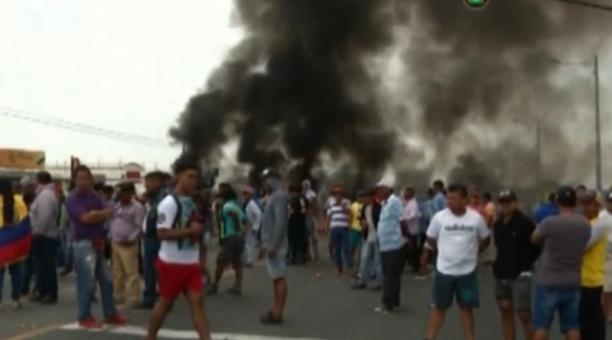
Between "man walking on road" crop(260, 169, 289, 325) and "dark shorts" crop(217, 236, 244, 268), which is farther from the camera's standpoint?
"dark shorts" crop(217, 236, 244, 268)

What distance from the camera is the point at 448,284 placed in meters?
7.95

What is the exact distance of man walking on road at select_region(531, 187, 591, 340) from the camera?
724 cm

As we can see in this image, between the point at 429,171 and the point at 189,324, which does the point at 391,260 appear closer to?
the point at 189,324

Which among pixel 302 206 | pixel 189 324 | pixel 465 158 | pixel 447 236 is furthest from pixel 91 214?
pixel 465 158

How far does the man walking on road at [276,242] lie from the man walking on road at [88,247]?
1.58 metres

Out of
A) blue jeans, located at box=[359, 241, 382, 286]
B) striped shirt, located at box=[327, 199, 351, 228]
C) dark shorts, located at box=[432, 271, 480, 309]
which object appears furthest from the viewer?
striped shirt, located at box=[327, 199, 351, 228]

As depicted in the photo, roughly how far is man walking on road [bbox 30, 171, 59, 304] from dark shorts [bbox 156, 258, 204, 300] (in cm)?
436

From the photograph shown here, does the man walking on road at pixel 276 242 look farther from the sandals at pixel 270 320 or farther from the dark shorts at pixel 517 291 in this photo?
the dark shorts at pixel 517 291

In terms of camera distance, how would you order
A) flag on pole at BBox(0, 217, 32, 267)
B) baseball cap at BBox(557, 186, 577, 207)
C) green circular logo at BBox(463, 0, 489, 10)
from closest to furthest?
baseball cap at BBox(557, 186, 577, 207) < flag on pole at BBox(0, 217, 32, 267) < green circular logo at BBox(463, 0, 489, 10)

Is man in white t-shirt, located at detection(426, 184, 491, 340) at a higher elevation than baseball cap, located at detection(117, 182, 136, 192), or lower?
lower

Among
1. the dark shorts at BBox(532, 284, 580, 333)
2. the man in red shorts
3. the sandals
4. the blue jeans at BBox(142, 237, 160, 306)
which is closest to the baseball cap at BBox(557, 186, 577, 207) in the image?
the dark shorts at BBox(532, 284, 580, 333)

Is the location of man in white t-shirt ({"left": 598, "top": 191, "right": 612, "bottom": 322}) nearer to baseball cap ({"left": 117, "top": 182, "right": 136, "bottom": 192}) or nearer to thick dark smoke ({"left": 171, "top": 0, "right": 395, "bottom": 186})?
baseball cap ({"left": 117, "top": 182, "right": 136, "bottom": 192})

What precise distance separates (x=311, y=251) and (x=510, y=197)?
41.9ft


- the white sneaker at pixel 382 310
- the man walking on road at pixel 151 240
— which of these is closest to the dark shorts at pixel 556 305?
the white sneaker at pixel 382 310
